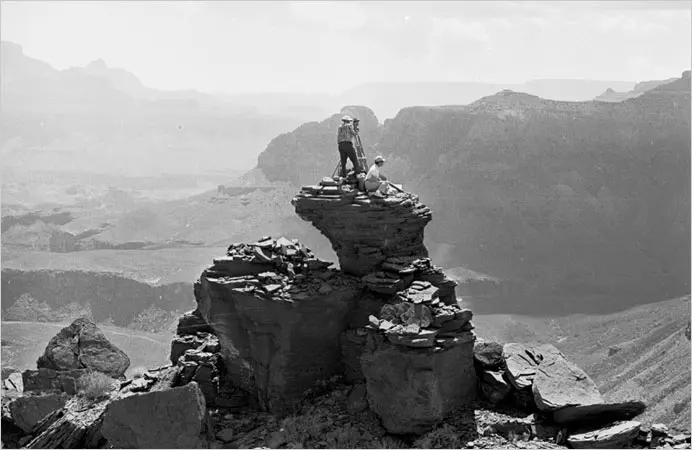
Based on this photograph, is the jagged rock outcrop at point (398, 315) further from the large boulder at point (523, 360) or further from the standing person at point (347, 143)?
the large boulder at point (523, 360)

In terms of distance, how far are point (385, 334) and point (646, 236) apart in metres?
119

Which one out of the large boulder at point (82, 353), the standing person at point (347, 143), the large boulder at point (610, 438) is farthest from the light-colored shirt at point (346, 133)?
the large boulder at point (82, 353)

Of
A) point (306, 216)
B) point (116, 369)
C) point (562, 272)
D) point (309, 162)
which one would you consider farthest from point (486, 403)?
point (309, 162)

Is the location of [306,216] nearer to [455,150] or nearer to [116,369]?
[116,369]

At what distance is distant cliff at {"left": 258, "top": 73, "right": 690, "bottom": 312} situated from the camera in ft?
422

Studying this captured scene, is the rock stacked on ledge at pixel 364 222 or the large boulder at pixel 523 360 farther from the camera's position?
the rock stacked on ledge at pixel 364 222

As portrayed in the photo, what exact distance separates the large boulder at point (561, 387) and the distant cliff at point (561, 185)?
101800 millimetres

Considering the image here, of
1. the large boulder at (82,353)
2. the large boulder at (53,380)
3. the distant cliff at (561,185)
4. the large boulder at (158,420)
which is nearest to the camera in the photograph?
the large boulder at (158,420)

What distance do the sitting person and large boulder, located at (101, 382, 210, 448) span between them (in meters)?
8.88

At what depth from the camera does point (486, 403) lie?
24.3 meters

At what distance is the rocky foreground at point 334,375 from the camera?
74.9ft

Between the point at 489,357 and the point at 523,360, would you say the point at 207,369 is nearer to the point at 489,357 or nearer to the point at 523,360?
the point at 489,357

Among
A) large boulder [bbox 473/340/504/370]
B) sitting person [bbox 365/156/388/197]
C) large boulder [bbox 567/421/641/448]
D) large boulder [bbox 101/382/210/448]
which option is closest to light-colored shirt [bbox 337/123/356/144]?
sitting person [bbox 365/156/388/197]

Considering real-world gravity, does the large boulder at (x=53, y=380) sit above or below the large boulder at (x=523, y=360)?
below
